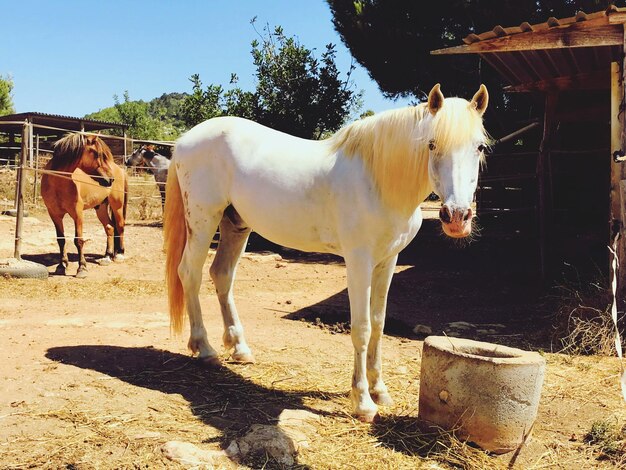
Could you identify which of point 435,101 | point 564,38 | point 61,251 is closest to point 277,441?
point 435,101

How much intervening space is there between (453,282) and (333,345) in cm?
390

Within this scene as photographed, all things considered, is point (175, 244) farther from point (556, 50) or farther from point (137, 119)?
point (137, 119)

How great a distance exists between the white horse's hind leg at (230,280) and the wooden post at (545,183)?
4.85m

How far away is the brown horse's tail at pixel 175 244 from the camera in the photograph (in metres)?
4.35

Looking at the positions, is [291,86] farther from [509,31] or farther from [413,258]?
[509,31]

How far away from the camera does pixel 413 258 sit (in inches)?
407

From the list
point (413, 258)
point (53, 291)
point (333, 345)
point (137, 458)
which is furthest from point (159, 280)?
point (137, 458)

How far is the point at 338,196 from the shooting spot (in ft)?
11.1

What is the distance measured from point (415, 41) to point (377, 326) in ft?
30.8

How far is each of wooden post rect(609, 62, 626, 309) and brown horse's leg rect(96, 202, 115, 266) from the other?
7.39 metres

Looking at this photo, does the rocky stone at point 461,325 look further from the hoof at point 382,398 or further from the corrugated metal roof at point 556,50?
the corrugated metal roof at point 556,50

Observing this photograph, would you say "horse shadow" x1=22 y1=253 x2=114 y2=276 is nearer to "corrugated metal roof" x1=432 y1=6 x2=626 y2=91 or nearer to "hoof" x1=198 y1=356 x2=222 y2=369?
"hoof" x1=198 y1=356 x2=222 y2=369

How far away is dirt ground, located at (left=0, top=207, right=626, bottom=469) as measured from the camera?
282 centimetres

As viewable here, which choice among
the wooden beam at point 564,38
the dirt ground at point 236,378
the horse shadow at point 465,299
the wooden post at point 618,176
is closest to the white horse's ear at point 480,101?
the dirt ground at point 236,378
